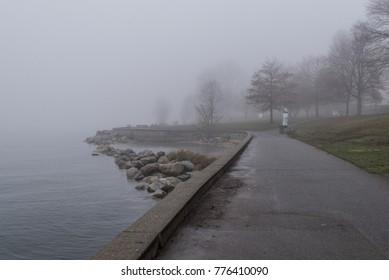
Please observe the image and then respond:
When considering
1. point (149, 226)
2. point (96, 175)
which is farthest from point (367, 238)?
point (96, 175)

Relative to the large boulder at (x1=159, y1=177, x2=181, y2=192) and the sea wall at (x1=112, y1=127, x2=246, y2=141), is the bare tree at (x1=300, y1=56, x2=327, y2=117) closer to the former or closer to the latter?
the sea wall at (x1=112, y1=127, x2=246, y2=141)

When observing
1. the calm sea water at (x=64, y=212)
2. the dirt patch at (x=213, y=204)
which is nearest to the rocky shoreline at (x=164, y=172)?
the calm sea water at (x=64, y=212)

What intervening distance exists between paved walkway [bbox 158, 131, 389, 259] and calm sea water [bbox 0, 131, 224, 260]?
3.61 meters

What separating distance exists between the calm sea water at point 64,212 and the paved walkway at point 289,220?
3.61 meters

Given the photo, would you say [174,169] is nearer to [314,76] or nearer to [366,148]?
[366,148]

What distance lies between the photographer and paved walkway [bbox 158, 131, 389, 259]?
15.7 feet

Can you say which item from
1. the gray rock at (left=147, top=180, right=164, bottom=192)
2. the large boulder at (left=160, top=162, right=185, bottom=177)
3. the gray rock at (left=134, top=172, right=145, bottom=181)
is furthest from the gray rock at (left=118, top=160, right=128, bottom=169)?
the gray rock at (left=147, top=180, right=164, bottom=192)

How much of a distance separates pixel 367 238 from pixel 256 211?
2.01m

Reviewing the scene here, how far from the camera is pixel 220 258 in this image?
14.8 feet

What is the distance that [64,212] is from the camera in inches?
522

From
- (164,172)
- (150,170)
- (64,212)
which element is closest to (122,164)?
(150,170)

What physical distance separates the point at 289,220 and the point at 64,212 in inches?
361

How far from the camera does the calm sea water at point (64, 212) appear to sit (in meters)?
9.78

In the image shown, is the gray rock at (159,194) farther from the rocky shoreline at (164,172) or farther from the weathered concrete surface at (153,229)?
the weathered concrete surface at (153,229)
